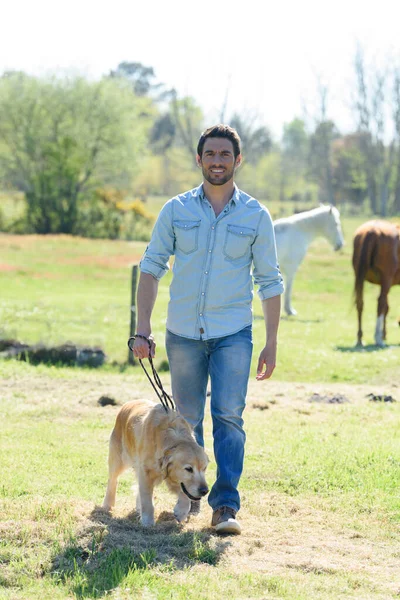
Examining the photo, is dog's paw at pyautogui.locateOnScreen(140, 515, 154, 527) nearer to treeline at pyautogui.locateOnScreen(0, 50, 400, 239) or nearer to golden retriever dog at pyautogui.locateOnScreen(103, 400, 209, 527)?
golden retriever dog at pyautogui.locateOnScreen(103, 400, 209, 527)

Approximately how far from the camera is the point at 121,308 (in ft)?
66.8

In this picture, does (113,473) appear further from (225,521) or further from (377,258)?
(377,258)

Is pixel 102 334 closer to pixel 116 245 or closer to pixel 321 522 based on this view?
pixel 321 522

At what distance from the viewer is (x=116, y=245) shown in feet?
142

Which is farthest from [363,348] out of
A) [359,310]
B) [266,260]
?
[266,260]

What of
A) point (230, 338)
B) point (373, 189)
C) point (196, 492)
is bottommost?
point (196, 492)

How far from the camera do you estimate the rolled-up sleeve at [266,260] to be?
5660 millimetres

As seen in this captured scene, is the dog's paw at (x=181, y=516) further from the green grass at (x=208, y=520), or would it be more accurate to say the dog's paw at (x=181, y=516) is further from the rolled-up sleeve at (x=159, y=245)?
the rolled-up sleeve at (x=159, y=245)

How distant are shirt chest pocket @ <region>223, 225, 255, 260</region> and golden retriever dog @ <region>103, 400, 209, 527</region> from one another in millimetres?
1101

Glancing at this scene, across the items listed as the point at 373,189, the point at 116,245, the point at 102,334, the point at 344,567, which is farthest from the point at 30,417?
the point at 373,189

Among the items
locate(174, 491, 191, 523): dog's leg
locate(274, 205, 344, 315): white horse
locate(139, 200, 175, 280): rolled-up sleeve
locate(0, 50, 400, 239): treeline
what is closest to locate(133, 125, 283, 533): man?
locate(139, 200, 175, 280): rolled-up sleeve

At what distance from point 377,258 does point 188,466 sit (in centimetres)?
1238

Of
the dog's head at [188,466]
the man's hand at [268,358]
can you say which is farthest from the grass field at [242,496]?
the man's hand at [268,358]

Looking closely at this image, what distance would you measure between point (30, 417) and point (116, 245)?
34269mm
